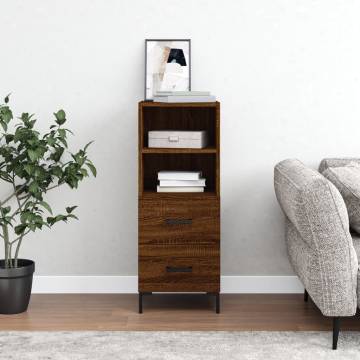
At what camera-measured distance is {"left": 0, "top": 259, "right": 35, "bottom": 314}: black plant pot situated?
→ 11.2 ft

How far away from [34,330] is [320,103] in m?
1.87

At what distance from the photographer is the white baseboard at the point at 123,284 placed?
3.84 metres

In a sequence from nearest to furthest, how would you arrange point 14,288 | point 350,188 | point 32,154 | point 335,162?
point 350,188, point 32,154, point 14,288, point 335,162

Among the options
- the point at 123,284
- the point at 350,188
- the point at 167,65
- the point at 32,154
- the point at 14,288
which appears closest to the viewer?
the point at 350,188

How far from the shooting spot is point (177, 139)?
134 inches

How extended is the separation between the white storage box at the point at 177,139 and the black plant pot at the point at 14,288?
89cm

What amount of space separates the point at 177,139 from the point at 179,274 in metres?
0.66

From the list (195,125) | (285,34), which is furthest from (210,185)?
(285,34)

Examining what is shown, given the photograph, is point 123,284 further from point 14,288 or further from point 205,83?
point 205,83

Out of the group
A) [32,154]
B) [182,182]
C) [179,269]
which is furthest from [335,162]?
[32,154]

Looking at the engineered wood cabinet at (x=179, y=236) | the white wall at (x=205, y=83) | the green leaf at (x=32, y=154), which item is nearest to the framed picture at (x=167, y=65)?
the white wall at (x=205, y=83)

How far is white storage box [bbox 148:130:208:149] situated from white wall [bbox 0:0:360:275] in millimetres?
368

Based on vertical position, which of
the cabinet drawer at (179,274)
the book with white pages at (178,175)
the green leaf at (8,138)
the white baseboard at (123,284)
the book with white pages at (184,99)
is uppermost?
the book with white pages at (184,99)

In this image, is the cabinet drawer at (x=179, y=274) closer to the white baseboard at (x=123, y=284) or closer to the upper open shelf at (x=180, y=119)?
the white baseboard at (x=123, y=284)
